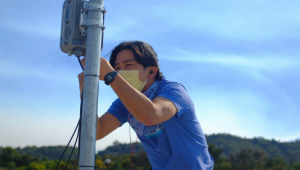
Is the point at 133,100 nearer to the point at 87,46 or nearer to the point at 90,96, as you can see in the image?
the point at 90,96

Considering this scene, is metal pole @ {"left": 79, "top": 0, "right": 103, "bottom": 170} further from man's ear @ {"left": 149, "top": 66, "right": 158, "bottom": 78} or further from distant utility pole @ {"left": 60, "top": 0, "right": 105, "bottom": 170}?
man's ear @ {"left": 149, "top": 66, "right": 158, "bottom": 78}

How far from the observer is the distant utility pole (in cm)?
199

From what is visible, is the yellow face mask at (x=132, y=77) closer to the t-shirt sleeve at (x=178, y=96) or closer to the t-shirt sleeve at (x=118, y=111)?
the t-shirt sleeve at (x=178, y=96)

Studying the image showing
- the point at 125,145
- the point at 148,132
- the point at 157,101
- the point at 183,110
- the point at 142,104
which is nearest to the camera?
the point at 142,104

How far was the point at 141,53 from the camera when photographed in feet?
10.1

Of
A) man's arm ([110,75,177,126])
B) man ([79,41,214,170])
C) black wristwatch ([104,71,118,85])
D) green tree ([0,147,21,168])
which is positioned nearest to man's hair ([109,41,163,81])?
Answer: man ([79,41,214,170])

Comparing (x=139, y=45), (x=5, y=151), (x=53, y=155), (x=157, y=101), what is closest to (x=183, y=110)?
(x=157, y=101)

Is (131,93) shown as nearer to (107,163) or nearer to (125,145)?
(107,163)

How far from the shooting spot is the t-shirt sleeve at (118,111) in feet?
11.1

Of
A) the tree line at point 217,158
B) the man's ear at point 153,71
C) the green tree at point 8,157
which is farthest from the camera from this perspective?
the green tree at point 8,157

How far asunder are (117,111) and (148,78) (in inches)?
25.2

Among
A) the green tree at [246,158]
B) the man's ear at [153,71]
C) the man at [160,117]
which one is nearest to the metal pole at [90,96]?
the man at [160,117]

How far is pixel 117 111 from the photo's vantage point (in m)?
3.41

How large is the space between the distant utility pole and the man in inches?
6.7
